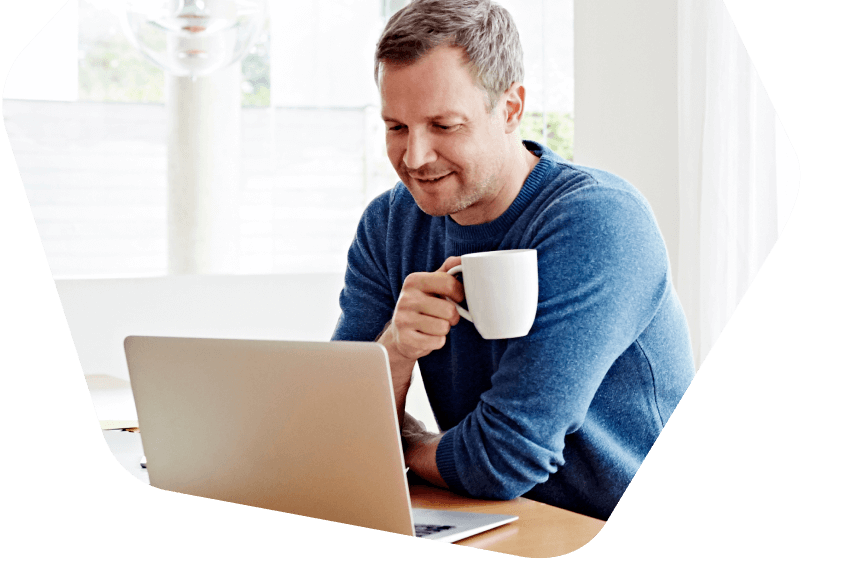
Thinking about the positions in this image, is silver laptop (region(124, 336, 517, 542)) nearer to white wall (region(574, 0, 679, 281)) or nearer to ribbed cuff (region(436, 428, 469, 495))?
ribbed cuff (region(436, 428, 469, 495))

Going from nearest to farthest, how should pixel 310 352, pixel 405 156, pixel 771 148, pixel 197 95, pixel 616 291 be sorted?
pixel 310 352, pixel 616 291, pixel 405 156, pixel 771 148, pixel 197 95

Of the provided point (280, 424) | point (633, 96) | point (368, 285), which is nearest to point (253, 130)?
point (633, 96)

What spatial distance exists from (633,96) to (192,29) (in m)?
1.16

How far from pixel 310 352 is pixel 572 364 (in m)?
0.37

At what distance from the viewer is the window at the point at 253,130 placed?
306 centimetres

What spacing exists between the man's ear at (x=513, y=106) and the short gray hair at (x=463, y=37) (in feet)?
0.04

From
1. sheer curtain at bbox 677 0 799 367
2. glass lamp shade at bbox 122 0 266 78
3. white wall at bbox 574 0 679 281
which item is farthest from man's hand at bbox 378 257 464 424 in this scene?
white wall at bbox 574 0 679 281

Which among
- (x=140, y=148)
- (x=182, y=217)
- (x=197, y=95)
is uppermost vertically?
(x=197, y=95)

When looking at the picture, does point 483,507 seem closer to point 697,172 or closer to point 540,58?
point 697,172

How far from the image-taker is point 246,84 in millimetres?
3324

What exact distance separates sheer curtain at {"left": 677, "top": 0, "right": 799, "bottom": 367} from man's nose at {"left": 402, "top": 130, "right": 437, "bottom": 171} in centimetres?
107

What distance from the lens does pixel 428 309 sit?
985 millimetres

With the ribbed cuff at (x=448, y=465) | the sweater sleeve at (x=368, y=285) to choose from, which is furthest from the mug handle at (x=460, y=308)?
the sweater sleeve at (x=368, y=285)

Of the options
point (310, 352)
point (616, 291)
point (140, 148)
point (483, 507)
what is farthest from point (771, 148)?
point (140, 148)
